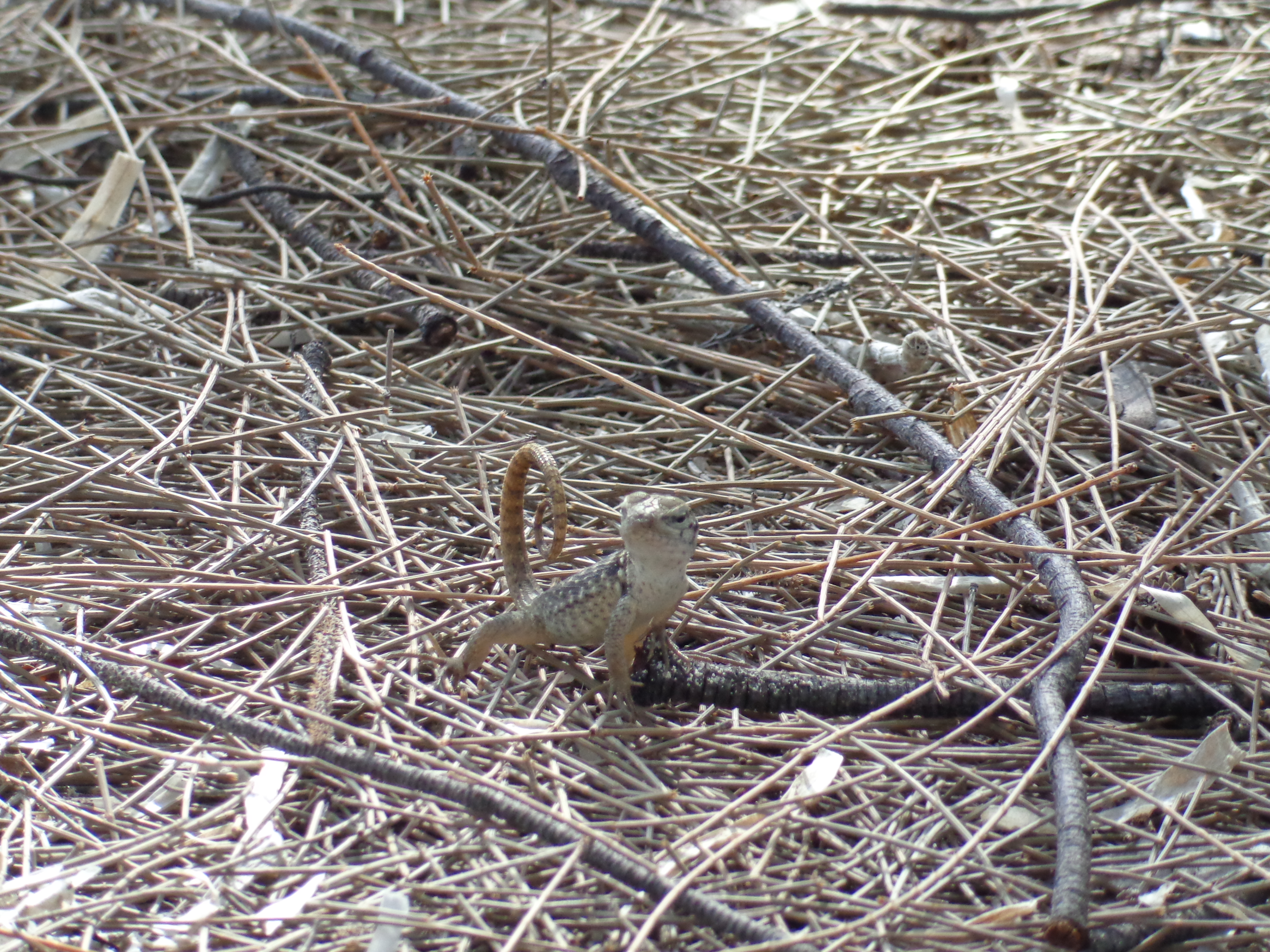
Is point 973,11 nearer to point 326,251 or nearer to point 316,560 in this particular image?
point 326,251

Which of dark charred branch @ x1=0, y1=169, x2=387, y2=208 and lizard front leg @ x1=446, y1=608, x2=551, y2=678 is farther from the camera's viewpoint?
dark charred branch @ x1=0, y1=169, x2=387, y2=208

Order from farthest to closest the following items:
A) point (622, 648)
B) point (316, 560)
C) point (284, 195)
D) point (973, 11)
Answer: point (973, 11) < point (284, 195) < point (316, 560) < point (622, 648)

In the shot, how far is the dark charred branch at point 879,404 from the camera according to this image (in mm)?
1675

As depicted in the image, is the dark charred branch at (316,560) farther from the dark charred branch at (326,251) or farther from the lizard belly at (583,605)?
the lizard belly at (583,605)

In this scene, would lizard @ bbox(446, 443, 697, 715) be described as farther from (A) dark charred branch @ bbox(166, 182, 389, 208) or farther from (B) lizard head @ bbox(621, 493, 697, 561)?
(A) dark charred branch @ bbox(166, 182, 389, 208)

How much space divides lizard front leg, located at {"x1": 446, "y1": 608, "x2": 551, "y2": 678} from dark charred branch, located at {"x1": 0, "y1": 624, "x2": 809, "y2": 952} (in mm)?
296

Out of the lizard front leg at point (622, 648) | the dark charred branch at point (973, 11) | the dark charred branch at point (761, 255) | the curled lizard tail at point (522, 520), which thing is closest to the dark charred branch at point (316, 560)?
the curled lizard tail at point (522, 520)

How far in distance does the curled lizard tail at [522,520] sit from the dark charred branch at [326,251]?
1.13m

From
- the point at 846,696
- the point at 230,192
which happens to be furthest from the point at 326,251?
the point at 846,696

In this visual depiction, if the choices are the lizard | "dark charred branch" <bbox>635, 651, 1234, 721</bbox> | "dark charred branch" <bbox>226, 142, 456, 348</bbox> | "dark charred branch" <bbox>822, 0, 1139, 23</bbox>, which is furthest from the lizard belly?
"dark charred branch" <bbox>822, 0, 1139, 23</bbox>

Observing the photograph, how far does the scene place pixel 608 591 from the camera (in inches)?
78.2

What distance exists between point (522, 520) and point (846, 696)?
2.48 ft

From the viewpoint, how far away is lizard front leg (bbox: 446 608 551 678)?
2.07m

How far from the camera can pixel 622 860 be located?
1639 millimetres
